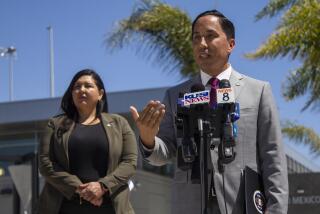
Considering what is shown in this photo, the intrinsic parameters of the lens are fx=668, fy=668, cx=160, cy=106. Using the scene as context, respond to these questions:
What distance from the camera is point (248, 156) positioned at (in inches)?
130

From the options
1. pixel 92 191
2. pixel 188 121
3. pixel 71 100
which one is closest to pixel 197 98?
pixel 188 121

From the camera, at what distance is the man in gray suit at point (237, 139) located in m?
3.19

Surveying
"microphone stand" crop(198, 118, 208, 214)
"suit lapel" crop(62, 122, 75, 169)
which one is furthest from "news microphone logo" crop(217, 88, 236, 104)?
A: "suit lapel" crop(62, 122, 75, 169)

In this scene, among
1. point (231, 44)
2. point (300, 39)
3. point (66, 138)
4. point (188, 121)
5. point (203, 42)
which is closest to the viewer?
point (188, 121)

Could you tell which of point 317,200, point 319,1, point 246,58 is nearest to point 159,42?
point 246,58

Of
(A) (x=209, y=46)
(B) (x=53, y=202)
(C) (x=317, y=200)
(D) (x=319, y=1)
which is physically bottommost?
(C) (x=317, y=200)

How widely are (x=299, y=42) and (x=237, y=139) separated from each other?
1160cm

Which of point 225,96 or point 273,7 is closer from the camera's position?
point 225,96

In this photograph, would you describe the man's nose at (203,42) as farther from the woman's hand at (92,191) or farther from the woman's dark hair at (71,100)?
the woman's dark hair at (71,100)

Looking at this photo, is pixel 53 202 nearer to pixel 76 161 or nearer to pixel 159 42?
pixel 76 161

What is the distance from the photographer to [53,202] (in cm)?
467

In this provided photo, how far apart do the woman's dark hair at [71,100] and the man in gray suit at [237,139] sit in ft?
5.07

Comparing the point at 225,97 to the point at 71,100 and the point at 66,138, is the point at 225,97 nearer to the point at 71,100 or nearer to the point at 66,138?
the point at 66,138

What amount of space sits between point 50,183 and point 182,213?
1.72 m
